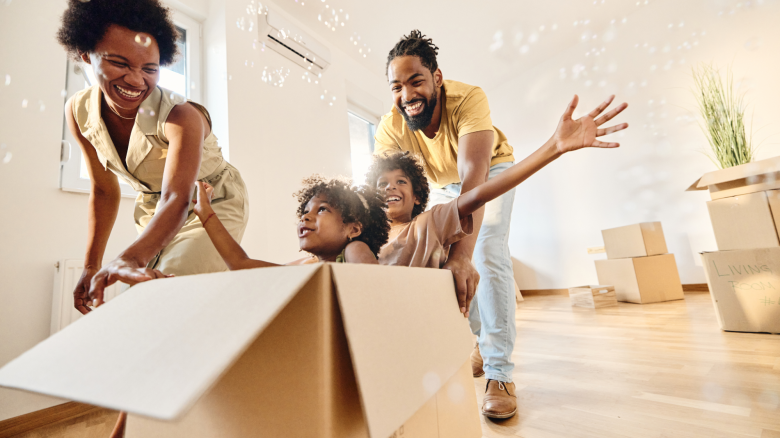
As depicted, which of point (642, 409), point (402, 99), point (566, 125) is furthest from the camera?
point (402, 99)

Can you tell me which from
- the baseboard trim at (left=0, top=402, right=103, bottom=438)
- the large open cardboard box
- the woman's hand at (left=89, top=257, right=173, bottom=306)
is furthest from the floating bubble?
the baseboard trim at (left=0, top=402, right=103, bottom=438)

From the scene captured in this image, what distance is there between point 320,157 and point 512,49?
7.46 feet

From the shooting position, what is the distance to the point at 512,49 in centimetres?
323

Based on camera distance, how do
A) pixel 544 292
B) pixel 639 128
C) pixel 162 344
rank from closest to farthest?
pixel 162 344 → pixel 639 128 → pixel 544 292

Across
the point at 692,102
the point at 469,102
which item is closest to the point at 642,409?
the point at 469,102

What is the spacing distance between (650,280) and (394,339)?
8.96ft

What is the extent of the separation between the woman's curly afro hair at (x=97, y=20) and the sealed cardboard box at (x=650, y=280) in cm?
280

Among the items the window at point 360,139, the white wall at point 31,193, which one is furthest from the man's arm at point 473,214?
the window at point 360,139

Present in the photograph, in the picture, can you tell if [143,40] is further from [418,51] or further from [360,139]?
[360,139]

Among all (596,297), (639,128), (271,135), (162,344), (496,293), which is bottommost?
(596,297)

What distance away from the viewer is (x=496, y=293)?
3.16 feet

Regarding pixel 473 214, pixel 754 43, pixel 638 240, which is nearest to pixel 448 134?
pixel 473 214

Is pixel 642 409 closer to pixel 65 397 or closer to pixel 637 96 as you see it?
pixel 65 397

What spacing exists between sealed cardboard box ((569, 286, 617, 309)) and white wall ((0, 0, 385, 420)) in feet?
6.33
